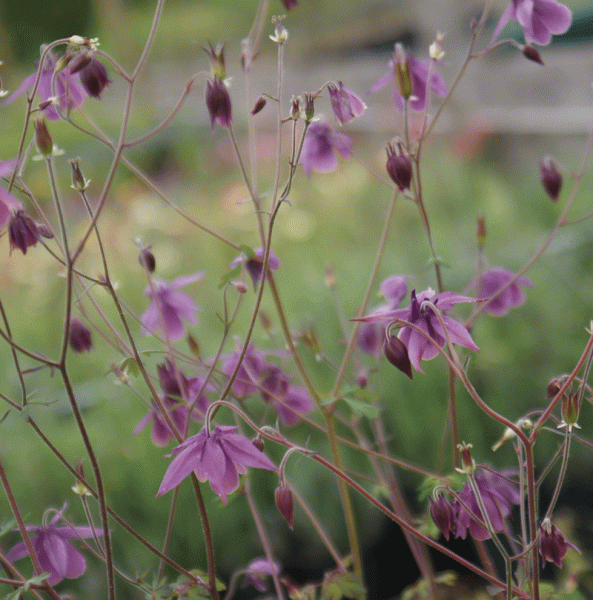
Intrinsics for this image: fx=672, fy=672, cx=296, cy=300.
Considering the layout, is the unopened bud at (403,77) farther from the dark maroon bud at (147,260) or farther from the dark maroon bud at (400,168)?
the dark maroon bud at (147,260)

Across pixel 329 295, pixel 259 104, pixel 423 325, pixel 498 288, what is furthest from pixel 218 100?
pixel 329 295

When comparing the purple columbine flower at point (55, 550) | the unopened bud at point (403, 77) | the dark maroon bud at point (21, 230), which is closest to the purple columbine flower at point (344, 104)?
the unopened bud at point (403, 77)

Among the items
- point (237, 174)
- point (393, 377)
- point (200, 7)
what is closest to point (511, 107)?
point (237, 174)

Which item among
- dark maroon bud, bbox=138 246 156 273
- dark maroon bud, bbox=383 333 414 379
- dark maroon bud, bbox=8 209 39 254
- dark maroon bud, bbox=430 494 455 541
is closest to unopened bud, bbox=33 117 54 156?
dark maroon bud, bbox=8 209 39 254

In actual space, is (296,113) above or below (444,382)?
above

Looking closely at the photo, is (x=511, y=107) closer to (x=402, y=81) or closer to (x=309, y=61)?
(x=309, y=61)

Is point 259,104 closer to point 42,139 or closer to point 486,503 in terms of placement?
point 42,139
